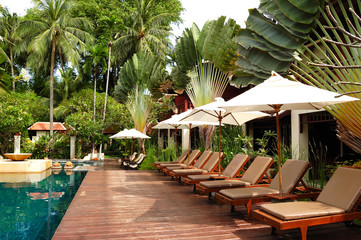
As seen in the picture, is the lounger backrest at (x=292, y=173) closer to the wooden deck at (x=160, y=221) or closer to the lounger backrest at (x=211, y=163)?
the wooden deck at (x=160, y=221)

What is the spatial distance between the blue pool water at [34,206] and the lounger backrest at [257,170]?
4.27 metres

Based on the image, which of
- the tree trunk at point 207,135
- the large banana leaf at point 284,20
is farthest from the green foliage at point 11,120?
the large banana leaf at point 284,20

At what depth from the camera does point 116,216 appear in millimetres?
5738

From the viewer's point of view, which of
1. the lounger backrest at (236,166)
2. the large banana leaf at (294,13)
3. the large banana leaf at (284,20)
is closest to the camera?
the large banana leaf at (294,13)

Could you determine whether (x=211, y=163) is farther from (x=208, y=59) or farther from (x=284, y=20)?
(x=208, y=59)

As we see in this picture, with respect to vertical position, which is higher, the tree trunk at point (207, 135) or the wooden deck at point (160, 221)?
the tree trunk at point (207, 135)

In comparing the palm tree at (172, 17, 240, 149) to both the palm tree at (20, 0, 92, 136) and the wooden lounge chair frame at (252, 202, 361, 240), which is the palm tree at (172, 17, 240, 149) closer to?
the wooden lounge chair frame at (252, 202, 361, 240)

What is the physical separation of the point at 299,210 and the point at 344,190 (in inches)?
34.6

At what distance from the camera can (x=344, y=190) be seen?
457 centimetres

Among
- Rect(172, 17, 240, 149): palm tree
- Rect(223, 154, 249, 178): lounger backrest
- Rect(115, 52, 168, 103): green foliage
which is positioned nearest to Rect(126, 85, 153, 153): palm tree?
Rect(115, 52, 168, 103): green foliage

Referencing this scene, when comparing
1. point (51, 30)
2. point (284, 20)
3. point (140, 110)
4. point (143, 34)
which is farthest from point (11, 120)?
point (284, 20)

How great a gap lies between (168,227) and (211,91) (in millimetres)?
9843

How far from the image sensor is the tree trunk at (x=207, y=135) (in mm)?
12902

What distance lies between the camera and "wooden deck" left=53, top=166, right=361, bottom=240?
463 cm
